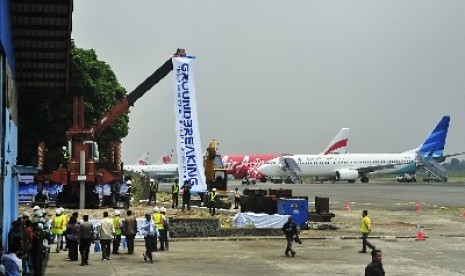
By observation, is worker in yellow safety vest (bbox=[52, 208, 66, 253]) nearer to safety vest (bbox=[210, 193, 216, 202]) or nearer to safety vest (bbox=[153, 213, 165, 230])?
safety vest (bbox=[153, 213, 165, 230])

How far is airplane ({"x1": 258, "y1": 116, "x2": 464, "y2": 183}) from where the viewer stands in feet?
362

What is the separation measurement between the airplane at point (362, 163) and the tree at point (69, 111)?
39304mm

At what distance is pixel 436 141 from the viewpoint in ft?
380

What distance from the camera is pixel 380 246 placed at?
95.7 feet

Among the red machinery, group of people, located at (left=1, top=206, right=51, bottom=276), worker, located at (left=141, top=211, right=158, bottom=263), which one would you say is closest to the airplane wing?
the red machinery

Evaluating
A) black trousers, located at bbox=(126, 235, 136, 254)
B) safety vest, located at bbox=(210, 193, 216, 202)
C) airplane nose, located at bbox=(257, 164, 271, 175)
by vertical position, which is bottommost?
black trousers, located at bbox=(126, 235, 136, 254)

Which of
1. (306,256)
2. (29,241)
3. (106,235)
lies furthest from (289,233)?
(29,241)

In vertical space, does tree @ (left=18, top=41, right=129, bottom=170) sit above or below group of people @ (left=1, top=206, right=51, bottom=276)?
above

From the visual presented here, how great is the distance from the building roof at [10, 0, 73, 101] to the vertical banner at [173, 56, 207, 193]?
10.8 m

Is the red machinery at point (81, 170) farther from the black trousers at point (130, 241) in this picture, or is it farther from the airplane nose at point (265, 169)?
the airplane nose at point (265, 169)

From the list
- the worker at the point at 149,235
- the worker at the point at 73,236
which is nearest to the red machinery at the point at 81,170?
the worker at the point at 73,236

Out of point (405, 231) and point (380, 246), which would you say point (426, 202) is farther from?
point (380, 246)

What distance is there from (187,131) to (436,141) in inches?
3258

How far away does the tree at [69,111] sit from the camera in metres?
63.2
